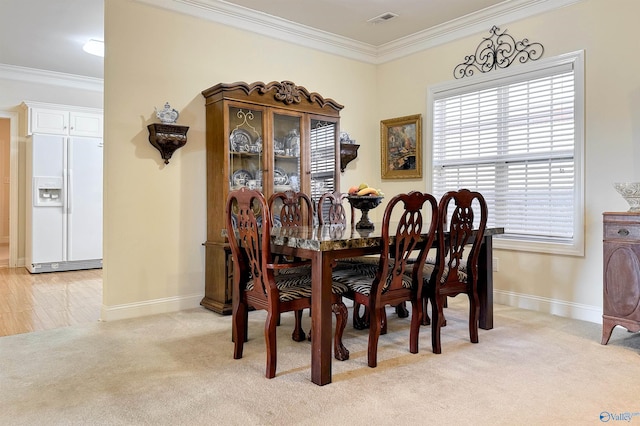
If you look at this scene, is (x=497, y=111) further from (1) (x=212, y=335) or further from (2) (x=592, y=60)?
(1) (x=212, y=335)

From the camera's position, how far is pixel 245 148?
154 inches

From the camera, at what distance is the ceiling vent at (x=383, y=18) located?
4246 millimetres

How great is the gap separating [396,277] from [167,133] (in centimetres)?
224

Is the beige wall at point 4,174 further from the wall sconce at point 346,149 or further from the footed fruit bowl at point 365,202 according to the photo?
the footed fruit bowl at point 365,202

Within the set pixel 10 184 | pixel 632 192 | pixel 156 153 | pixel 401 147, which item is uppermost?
pixel 401 147

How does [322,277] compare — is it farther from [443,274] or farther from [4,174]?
[4,174]

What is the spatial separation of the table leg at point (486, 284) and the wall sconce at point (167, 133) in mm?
2568

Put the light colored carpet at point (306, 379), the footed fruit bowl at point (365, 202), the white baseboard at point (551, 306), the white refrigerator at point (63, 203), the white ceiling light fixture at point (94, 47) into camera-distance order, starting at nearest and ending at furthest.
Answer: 1. the light colored carpet at point (306, 379)
2. the footed fruit bowl at point (365, 202)
3. the white baseboard at point (551, 306)
4. the white ceiling light fixture at point (94, 47)
5. the white refrigerator at point (63, 203)

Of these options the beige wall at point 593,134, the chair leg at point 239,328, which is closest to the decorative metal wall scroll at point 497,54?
the beige wall at point 593,134

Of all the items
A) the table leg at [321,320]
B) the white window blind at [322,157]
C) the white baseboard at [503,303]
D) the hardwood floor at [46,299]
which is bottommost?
the hardwood floor at [46,299]

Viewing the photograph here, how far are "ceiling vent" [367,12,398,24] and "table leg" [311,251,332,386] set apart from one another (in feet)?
9.68

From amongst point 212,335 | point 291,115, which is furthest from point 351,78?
point 212,335

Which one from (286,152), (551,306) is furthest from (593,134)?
(286,152)

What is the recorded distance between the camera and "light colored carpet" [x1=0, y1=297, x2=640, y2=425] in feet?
6.45
